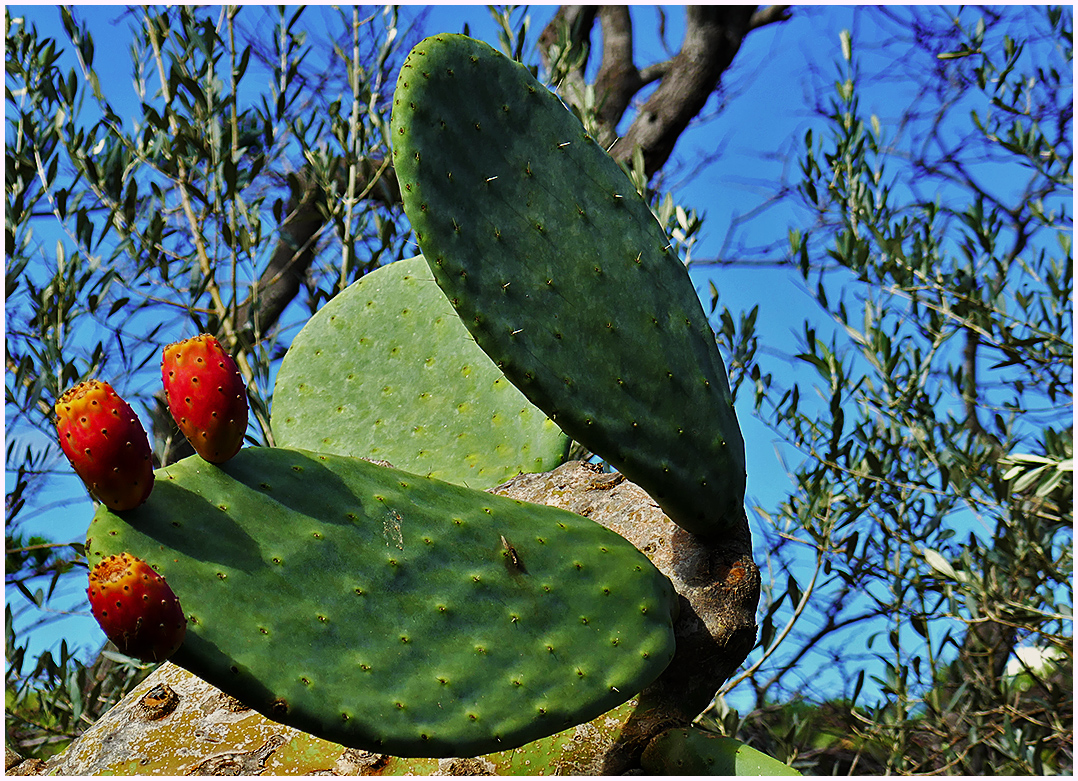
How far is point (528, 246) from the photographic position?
1187 millimetres

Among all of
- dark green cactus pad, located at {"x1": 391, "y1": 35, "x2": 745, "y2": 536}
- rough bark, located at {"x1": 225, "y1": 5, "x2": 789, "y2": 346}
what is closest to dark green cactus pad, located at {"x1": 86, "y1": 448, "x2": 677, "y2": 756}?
dark green cactus pad, located at {"x1": 391, "y1": 35, "x2": 745, "y2": 536}

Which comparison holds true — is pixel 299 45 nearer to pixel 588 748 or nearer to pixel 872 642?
pixel 588 748

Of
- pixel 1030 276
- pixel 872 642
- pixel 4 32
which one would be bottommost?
pixel 872 642

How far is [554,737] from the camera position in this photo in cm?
130

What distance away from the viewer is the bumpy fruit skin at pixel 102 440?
2.90 ft

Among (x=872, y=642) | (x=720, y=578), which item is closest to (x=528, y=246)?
(x=720, y=578)

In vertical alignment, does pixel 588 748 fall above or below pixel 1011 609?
below

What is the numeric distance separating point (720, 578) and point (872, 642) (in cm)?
195

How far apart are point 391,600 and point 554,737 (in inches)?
15.1

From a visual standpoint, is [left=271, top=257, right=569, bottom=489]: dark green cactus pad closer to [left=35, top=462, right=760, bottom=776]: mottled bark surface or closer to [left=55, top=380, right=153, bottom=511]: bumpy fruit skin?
[left=35, top=462, right=760, bottom=776]: mottled bark surface

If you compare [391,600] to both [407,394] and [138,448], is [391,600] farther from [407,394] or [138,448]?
[407,394]

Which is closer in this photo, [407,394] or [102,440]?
[102,440]

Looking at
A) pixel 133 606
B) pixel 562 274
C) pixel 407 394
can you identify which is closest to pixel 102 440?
pixel 133 606

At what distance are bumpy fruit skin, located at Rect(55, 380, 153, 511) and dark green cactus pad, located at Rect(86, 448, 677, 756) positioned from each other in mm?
A: 49
